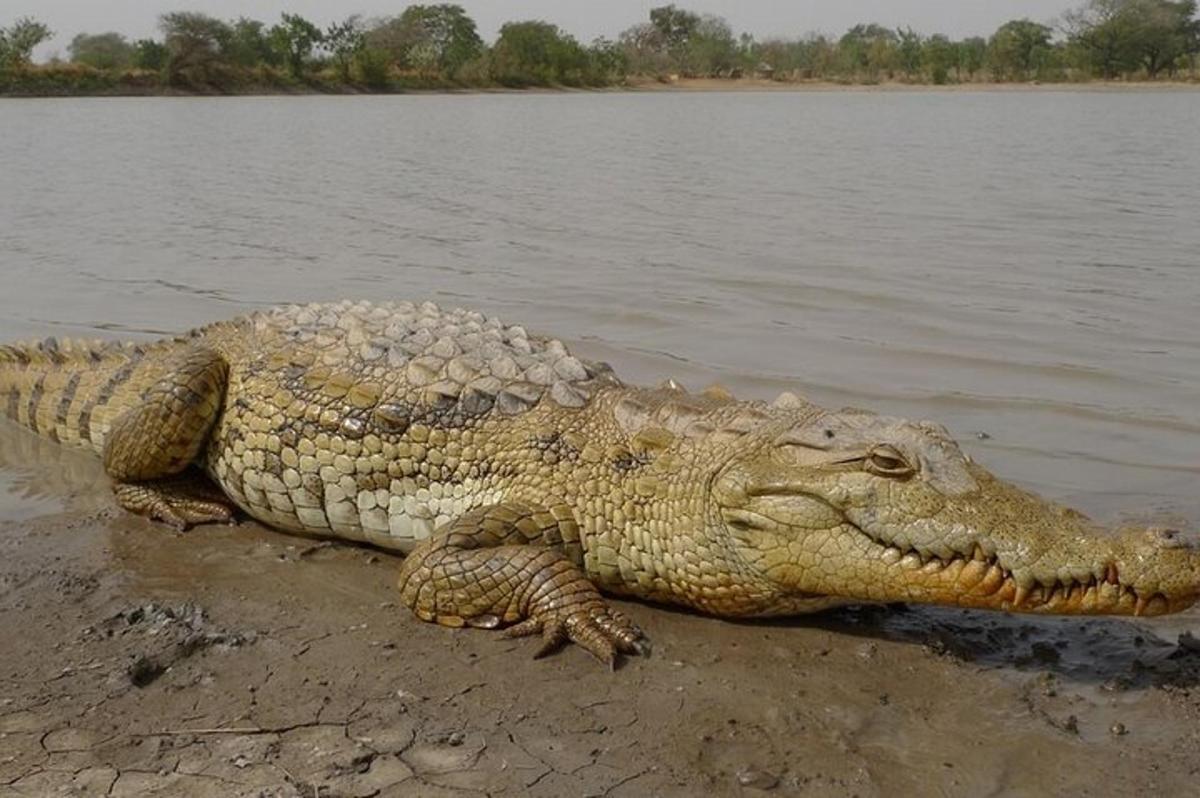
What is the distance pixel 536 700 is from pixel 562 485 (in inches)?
33.9

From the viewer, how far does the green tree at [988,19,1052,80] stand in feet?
240

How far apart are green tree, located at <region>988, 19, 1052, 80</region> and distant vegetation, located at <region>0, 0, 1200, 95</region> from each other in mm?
85

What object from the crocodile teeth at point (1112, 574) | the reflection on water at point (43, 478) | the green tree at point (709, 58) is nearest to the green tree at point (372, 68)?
the green tree at point (709, 58)

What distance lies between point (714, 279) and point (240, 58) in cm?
5609

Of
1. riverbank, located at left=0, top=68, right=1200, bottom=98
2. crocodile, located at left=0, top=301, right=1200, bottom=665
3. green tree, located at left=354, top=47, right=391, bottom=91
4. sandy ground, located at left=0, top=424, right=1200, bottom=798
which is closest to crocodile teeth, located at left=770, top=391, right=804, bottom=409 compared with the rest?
crocodile, located at left=0, top=301, right=1200, bottom=665

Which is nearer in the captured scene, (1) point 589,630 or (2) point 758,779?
(2) point 758,779

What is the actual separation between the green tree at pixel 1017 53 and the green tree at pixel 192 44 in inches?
1762

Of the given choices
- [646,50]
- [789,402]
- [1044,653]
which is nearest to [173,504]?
[789,402]

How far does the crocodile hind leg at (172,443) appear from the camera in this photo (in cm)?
457

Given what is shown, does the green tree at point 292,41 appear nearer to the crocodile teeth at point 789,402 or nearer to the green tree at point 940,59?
the green tree at point 940,59

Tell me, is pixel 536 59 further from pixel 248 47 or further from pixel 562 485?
pixel 562 485

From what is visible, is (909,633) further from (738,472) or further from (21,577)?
(21,577)

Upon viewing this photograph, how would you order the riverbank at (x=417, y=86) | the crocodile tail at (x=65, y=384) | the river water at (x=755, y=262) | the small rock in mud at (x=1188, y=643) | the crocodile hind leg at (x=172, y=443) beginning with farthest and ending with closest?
the riverbank at (x=417, y=86) < the river water at (x=755, y=262) < the crocodile tail at (x=65, y=384) < the crocodile hind leg at (x=172, y=443) < the small rock in mud at (x=1188, y=643)

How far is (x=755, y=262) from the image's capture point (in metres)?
10.1
